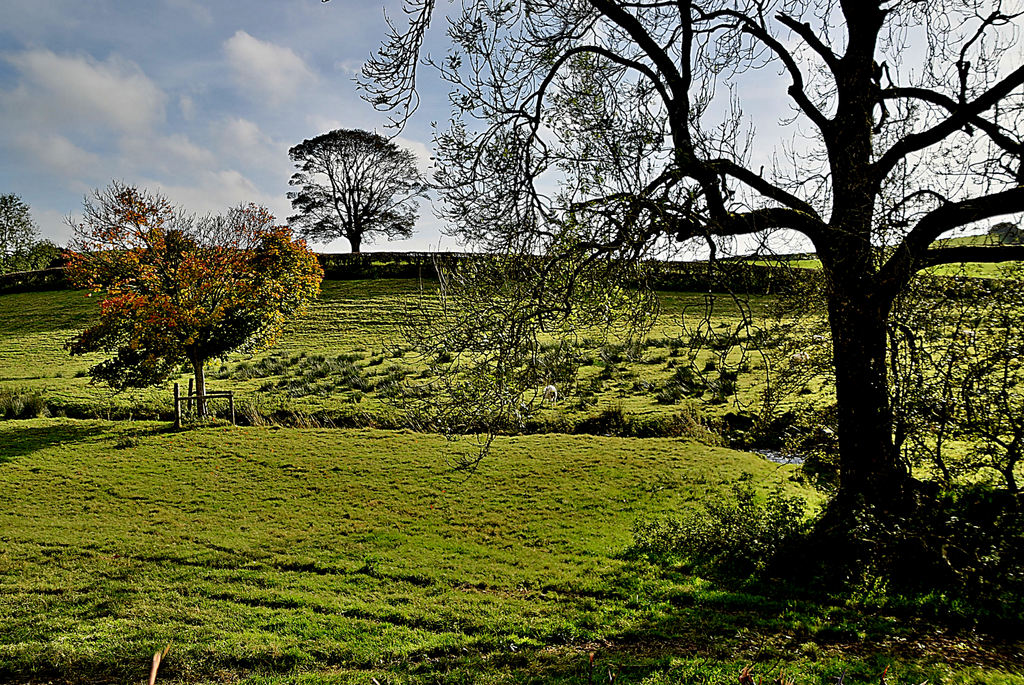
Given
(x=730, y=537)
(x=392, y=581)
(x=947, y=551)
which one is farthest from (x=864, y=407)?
(x=392, y=581)

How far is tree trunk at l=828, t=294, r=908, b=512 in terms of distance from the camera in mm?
8836

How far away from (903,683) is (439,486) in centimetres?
1004

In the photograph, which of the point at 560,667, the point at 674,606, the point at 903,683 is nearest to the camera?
the point at 903,683

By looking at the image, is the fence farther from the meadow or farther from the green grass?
the green grass

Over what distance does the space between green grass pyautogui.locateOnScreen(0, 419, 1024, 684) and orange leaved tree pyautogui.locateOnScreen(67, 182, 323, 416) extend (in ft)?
11.8

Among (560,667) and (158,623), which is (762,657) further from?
(158,623)

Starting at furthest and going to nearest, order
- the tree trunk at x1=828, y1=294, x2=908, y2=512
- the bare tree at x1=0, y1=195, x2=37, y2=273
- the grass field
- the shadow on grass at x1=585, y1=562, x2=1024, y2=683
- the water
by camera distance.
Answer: the bare tree at x1=0, y1=195, x2=37, y2=273 → the grass field → the water → the tree trunk at x1=828, y1=294, x2=908, y2=512 → the shadow on grass at x1=585, y1=562, x2=1024, y2=683

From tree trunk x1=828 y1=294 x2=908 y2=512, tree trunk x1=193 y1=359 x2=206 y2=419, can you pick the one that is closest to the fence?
tree trunk x1=193 y1=359 x2=206 y2=419

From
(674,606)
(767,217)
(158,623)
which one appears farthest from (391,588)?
(767,217)

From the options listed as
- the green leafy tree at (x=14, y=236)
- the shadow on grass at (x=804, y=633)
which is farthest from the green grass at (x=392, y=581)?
the green leafy tree at (x=14, y=236)

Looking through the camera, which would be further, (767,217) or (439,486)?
(439,486)

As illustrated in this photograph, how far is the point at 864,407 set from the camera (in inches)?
355

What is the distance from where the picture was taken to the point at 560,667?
22.1 ft

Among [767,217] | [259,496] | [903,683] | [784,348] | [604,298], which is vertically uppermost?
[767,217]
